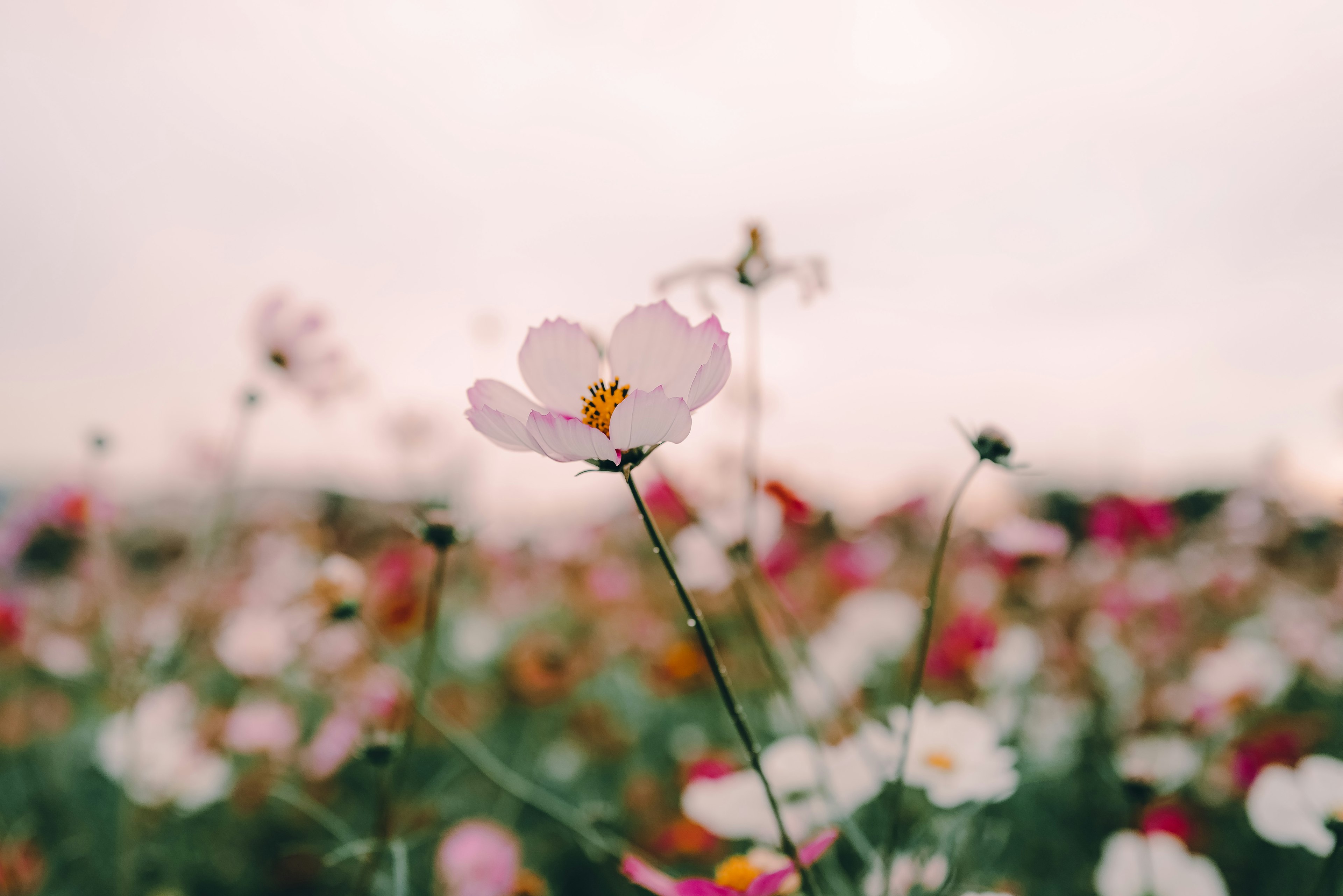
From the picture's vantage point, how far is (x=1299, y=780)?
0.49 meters

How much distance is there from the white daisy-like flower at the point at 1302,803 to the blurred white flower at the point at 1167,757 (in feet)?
0.59

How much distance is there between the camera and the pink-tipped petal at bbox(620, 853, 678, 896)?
31 centimetres

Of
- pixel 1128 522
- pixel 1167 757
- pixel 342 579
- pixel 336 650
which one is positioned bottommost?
pixel 336 650

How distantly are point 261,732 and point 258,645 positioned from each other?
0.53 feet

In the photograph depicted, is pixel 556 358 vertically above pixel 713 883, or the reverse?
pixel 556 358

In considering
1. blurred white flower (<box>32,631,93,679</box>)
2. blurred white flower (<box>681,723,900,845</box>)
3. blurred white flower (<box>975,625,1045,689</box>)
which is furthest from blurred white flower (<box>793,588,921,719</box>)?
blurred white flower (<box>32,631,93,679</box>)

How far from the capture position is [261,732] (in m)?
1.02

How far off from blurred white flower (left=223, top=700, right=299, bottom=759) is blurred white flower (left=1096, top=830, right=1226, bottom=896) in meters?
0.97

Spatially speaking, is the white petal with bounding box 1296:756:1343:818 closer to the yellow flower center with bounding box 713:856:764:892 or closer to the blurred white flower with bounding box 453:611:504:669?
the yellow flower center with bounding box 713:856:764:892

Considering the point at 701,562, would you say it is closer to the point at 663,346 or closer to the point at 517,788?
the point at 517,788

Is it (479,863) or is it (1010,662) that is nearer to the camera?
(479,863)

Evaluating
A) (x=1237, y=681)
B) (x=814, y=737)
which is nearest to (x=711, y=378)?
(x=814, y=737)

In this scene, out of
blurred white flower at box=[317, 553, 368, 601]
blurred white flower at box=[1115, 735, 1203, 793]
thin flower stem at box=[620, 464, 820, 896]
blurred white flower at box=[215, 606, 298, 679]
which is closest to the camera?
thin flower stem at box=[620, 464, 820, 896]

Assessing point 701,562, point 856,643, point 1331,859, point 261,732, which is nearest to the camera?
point 1331,859
